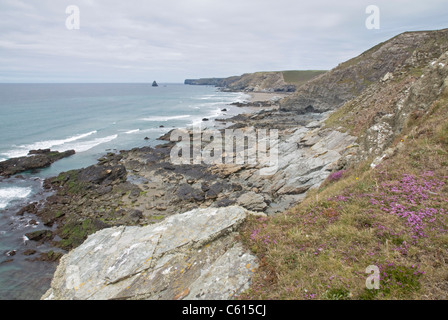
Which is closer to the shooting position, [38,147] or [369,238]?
[369,238]

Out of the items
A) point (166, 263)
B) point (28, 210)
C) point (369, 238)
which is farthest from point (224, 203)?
point (28, 210)

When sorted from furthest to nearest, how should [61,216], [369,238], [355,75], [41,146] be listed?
[355,75] < [41,146] < [61,216] < [369,238]

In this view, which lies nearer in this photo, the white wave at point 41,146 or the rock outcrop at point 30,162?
the rock outcrop at point 30,162

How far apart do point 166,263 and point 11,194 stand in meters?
34.8

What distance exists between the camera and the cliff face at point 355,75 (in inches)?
3162

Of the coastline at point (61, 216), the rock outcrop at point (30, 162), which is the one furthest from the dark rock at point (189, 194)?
the rock outcrop at point (30, 162)

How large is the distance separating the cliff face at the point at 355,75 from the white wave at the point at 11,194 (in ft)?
256

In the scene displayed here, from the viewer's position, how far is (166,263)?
7352mm

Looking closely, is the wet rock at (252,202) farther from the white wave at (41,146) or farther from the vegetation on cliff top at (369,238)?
the white wave at (41,146)

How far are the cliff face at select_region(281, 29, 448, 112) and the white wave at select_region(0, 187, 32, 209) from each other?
7816 centimetres

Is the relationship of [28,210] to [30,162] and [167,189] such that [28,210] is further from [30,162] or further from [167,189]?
[30,162]

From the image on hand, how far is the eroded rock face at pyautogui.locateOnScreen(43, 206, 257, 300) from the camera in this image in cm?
658

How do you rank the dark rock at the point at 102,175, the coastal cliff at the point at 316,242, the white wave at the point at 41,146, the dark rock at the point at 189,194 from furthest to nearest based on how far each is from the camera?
the white wave at the point at 41,146, the dark rock at the point at 102,175, the dark rock at the point at 189,194, the coastal cliff at the point at 316,242
